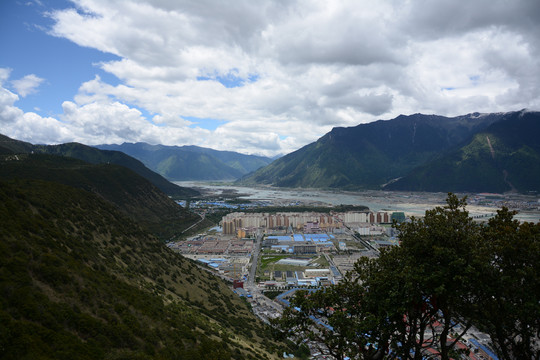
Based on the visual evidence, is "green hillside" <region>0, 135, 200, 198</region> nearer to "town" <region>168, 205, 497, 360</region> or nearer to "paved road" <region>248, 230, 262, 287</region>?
"town" <region>168, 205, 497, 360</region>

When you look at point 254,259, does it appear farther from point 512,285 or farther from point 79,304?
point 512,285

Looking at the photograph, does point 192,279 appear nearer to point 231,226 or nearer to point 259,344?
point 259,344

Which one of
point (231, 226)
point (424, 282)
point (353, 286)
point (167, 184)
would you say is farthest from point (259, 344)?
point (167, 184)

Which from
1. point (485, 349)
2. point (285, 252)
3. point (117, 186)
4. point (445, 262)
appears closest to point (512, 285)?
point (445, 262)

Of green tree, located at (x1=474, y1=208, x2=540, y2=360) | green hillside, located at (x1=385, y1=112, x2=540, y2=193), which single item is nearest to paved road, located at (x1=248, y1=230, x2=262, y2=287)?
green tree, located at (x1=474, y1=208, x2=540, y2=360)

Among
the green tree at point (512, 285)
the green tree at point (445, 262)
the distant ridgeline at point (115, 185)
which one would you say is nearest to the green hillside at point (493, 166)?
the distant ridgeline at point (115, 185)
